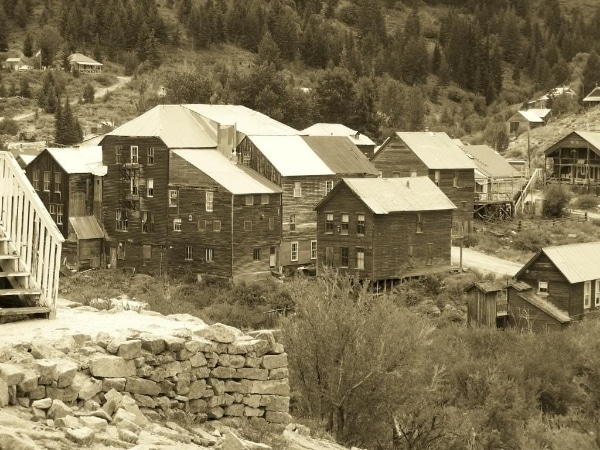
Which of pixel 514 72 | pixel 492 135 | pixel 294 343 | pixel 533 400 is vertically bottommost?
pixel 533 400

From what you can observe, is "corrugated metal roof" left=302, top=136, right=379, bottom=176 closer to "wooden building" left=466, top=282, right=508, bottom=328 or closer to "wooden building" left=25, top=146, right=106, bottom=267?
"wooden building" left=25, top=146, right=106, bottom=267

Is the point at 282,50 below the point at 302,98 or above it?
above

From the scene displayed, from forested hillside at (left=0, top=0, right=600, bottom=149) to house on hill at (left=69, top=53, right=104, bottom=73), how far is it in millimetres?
2608

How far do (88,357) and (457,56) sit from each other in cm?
12285

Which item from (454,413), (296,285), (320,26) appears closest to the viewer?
(454,413)

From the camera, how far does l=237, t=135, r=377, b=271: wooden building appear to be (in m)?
54.2

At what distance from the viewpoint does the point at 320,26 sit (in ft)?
449

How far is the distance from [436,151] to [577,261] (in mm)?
21514

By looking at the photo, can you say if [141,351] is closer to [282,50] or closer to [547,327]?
[547,327]

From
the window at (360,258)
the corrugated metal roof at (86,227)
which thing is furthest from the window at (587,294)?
the corrugated metal roof at (86,227)

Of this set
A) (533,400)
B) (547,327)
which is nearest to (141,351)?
(533,400)

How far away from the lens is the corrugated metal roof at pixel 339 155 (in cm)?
5758

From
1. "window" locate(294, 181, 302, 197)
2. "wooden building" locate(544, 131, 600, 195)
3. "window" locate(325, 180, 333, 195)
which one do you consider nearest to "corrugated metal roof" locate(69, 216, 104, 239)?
"window" locate(294, 181, 302, 197)

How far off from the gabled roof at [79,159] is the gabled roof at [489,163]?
2226 cm
